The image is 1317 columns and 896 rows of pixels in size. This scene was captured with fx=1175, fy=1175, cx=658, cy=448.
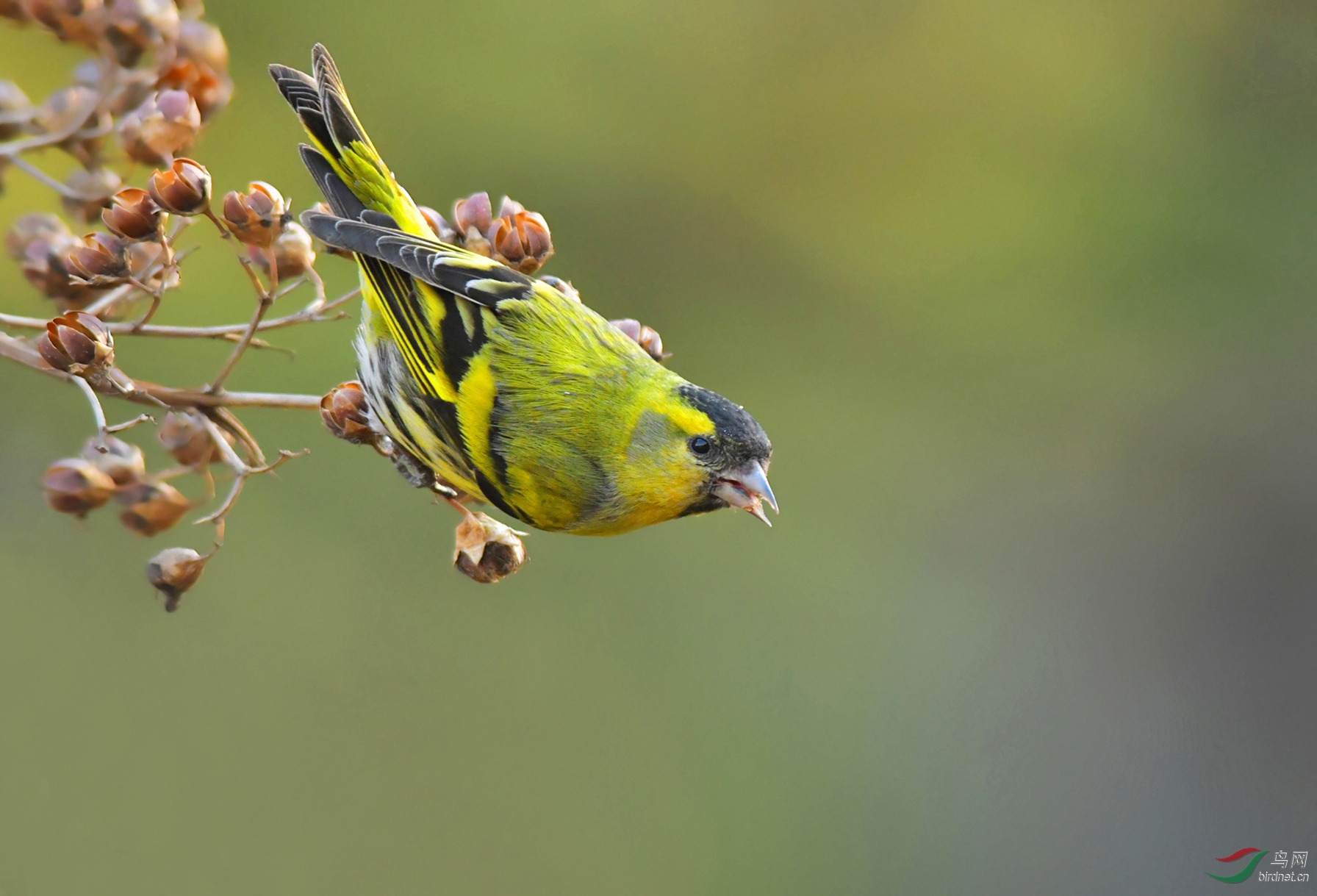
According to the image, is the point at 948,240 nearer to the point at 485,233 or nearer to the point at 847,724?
the point at 847,724

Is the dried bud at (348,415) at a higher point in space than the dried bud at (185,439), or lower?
higher

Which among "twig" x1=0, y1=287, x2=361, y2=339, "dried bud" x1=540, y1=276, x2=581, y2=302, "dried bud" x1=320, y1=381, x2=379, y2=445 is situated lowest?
"dried bud" x1=320, y1=381, x2=379, y2=445

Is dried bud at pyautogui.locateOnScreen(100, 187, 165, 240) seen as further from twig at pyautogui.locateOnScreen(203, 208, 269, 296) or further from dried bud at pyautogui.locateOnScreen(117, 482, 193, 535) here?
dried bud at pyautogui.locateOnScreen(117, 482, 193, 535)

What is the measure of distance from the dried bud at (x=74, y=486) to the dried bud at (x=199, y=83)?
74 cm

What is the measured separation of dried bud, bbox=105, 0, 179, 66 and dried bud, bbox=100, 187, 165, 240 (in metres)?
0.36

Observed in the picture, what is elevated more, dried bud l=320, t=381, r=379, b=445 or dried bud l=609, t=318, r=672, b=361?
dried bud l=609, t=318, r=672, b=361

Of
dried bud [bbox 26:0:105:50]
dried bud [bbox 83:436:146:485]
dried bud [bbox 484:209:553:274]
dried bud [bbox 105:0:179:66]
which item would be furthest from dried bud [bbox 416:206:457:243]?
dried bud [bbox 83:436:146:485]

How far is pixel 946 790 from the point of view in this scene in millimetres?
6504

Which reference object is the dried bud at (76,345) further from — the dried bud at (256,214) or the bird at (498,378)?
the bird at (498,378)

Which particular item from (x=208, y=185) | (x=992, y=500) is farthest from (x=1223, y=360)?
(x=208, y=185)

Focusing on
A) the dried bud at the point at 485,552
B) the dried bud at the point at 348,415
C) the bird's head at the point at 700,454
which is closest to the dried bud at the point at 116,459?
the dried bud at the point at 348,415

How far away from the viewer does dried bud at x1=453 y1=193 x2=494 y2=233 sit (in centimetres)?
259

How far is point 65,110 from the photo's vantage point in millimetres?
2283

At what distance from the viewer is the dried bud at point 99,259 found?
211 cm
